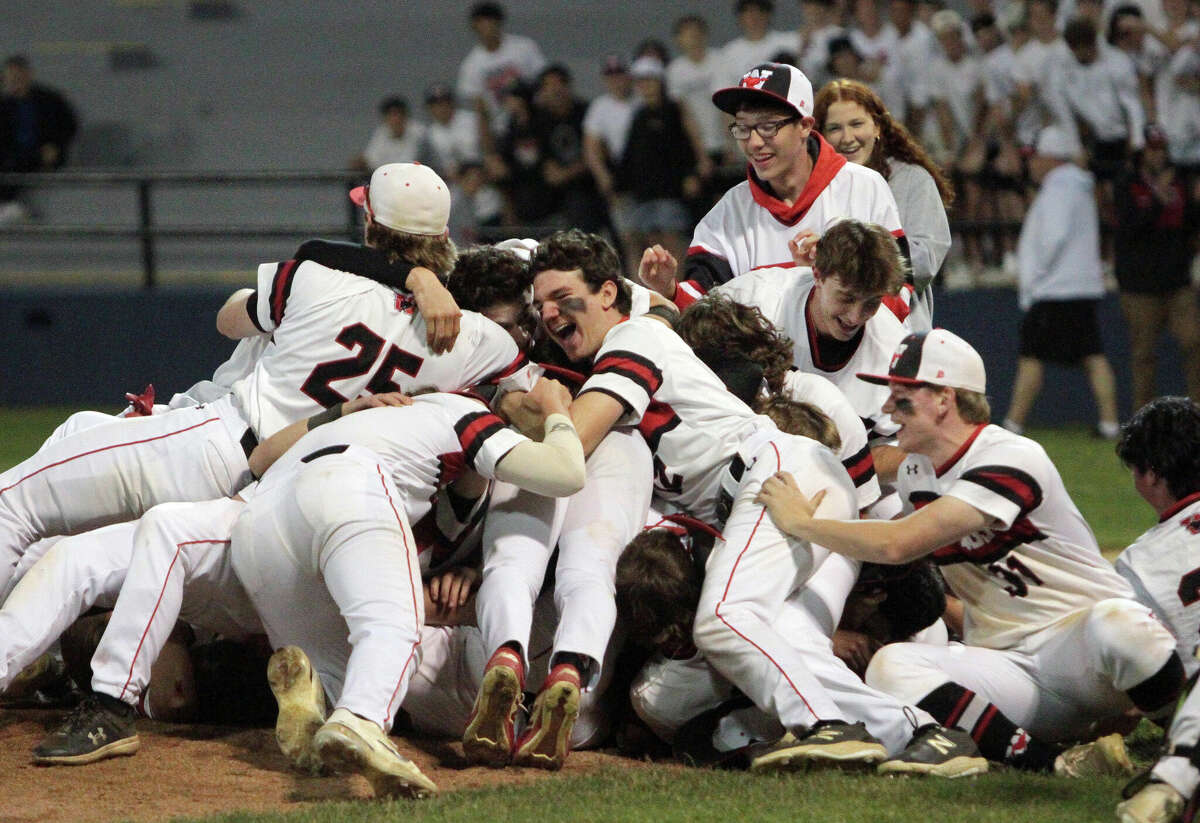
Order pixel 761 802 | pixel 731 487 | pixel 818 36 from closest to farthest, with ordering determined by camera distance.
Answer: pixel 761 802 → pixel 731 487 → pixel 818 36

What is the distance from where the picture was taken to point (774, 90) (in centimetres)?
588

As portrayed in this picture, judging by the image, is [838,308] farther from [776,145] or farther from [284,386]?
[284,386]

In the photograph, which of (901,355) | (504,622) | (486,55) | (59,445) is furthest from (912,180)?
(486,55)

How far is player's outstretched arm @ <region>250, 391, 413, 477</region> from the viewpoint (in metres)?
4.86

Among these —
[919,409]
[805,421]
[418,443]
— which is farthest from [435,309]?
[919,409]

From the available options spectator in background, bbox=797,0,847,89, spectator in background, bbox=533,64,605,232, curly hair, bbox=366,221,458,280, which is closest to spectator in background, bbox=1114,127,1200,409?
spectator in background, bbox=797,0,847,89

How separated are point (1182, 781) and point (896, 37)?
971 centimetres

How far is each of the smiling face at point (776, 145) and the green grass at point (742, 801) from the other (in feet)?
8.13

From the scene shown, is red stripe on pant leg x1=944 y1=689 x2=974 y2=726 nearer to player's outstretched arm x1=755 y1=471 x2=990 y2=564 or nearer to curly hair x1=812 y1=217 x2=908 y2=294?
player's outstretched arm x1=755 y1=471 x2=990 y2=564

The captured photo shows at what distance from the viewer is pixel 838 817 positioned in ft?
12.4

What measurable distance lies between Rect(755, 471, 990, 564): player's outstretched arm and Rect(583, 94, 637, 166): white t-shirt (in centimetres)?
825

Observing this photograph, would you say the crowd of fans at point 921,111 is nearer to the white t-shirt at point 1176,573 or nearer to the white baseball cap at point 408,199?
the white baseball cap at point 408,199

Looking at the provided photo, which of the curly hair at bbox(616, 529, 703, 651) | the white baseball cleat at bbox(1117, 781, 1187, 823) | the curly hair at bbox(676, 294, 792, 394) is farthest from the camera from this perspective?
the curly hair at bbox(676, 294, 792, 394)

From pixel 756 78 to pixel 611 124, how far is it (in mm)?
6831
